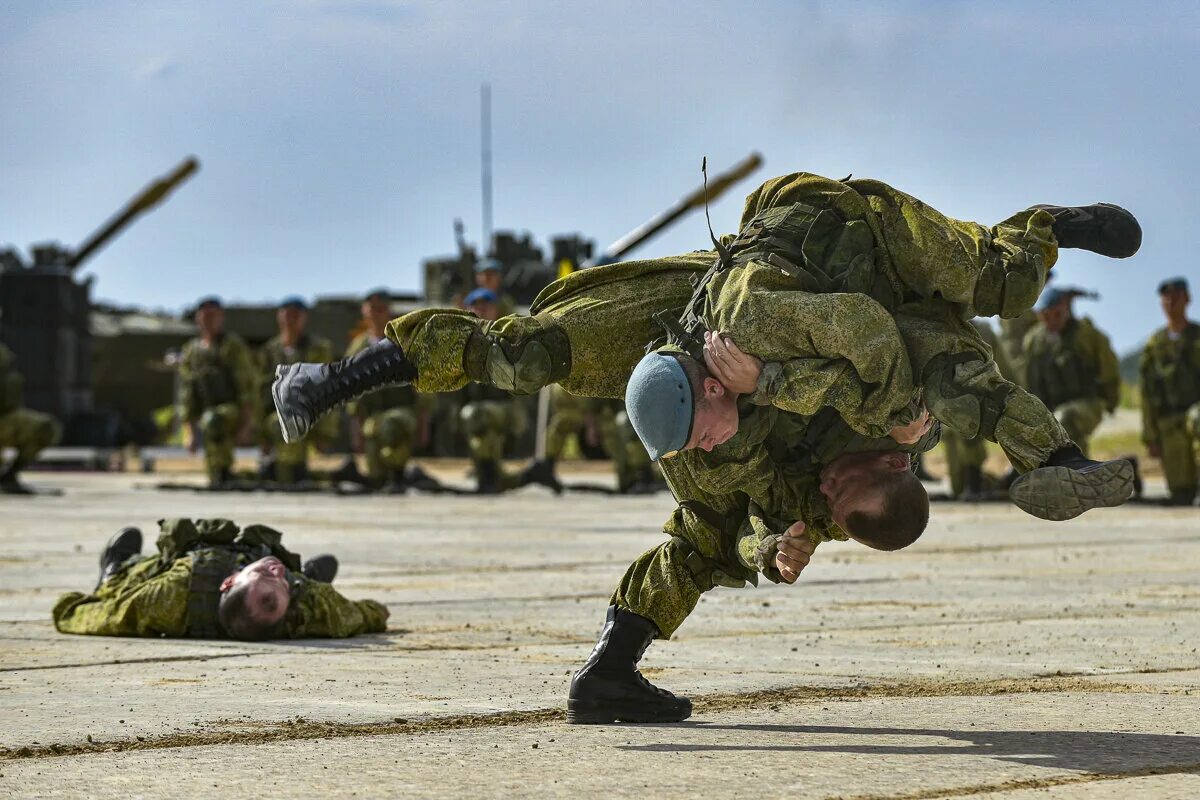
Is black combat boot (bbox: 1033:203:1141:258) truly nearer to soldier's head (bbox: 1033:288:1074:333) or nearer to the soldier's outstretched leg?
the soldier's outstretched leg

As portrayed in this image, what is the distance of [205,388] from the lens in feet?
63.7

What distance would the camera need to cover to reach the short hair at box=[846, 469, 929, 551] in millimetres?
4305

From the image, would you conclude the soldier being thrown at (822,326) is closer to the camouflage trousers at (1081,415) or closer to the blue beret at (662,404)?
the blue beret at (662,404)

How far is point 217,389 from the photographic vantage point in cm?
1939

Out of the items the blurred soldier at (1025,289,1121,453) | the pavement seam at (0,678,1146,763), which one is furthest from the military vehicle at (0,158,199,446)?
the pavement seam at (0,678,1146,763)

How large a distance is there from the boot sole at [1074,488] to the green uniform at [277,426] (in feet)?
48.7

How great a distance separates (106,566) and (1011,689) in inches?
143

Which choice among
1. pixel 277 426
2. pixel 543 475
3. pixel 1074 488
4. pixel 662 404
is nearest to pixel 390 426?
pixel 277 426

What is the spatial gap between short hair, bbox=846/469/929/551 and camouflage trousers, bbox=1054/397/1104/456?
41.3ft

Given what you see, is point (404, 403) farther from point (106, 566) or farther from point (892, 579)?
point (106, 566)

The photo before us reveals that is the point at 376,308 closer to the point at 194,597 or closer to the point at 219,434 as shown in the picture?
the point at 219,434

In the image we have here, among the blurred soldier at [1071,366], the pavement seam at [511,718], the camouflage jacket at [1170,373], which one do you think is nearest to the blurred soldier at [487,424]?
the blurred soldier at [1071,366]

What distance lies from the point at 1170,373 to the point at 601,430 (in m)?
5.93

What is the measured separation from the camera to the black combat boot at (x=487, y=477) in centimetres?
1945
